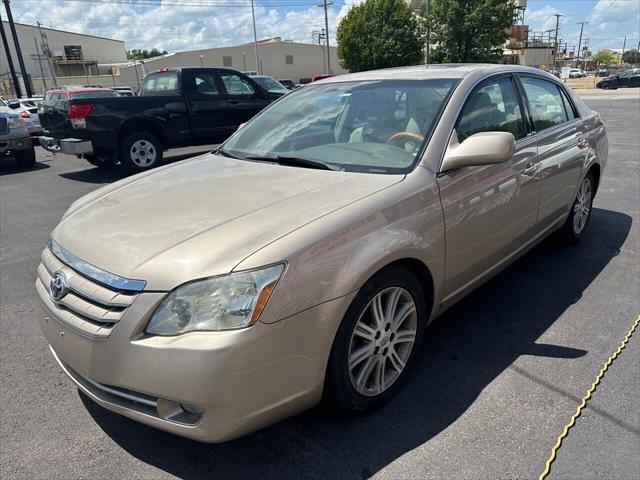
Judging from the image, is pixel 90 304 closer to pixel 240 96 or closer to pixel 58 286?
pixel 58 286

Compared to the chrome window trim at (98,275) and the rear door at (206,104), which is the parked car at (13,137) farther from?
the chrome window trim at (98,275)

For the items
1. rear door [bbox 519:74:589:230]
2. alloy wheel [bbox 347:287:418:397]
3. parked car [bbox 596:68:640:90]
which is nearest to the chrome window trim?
alloy wheel [bbox 347:287:418:397]

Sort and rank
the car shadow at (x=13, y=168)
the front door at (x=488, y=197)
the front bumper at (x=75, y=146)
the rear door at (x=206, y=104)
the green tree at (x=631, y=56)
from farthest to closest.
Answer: the green tree at (x=631, y=56) < the car shadow at (x=13, y=168) < the rear door at (x=206, y=104) < the front bumper at (x=75, y=146) < the front door at (x=488, y=197)

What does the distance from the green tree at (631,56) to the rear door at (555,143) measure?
→ 376ft

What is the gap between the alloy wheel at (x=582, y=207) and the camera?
14.9 ft

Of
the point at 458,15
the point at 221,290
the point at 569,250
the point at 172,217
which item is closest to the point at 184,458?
the point at 221,290

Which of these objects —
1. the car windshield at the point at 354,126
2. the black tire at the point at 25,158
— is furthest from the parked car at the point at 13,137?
the car windshield at the point at 354,126

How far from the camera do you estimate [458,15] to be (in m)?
36.1

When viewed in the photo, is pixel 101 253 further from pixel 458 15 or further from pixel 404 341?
pixel 458 15

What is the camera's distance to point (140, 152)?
9180 mm

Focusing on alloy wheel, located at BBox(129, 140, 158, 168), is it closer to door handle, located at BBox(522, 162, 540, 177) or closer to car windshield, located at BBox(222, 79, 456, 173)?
car windshield, located at BBox(222, 79, 456, 173)

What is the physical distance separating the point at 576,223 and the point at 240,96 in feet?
24.7

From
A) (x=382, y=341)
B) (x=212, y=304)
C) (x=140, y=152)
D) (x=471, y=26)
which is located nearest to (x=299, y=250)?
(x=212, y=304)

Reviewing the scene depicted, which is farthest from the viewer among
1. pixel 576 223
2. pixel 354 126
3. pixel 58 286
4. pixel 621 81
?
pixel 621 81
